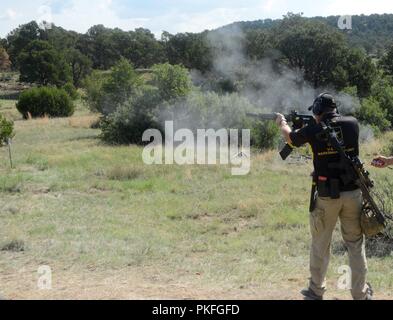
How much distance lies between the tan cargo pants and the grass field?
512 millimetres

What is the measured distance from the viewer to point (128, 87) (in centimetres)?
2272

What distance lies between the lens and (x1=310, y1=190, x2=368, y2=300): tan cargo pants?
418 cm

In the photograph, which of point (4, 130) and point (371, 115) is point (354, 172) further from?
point (371, 115)

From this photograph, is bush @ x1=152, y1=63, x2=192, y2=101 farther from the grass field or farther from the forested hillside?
the forested hillside

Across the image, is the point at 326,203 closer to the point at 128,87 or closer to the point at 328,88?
the point at 128,87

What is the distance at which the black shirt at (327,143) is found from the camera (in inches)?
163

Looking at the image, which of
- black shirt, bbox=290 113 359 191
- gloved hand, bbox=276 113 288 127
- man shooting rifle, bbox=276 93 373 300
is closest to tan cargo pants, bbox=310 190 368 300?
man shooting rifle, bbox=276 93 373 300

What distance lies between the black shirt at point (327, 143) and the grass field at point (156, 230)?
4.24ft

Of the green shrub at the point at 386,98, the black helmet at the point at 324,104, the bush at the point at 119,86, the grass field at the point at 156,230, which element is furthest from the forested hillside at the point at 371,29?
the black helmet at the point at 324,104

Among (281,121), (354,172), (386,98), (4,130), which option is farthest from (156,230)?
(386,98)

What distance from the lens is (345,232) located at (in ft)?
14.0

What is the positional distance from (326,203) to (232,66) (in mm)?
29954

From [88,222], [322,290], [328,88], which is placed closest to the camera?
[322,290]
